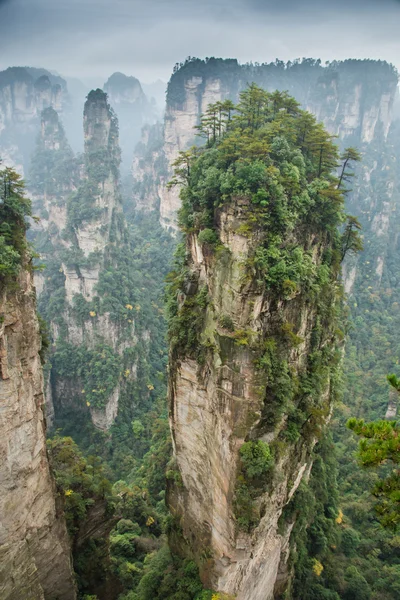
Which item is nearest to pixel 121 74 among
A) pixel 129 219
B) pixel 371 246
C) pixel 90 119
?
pixel 129 219

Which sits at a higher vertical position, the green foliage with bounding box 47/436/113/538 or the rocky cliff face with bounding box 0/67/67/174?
the rocky cliff face with bounding box 0/67/67/174

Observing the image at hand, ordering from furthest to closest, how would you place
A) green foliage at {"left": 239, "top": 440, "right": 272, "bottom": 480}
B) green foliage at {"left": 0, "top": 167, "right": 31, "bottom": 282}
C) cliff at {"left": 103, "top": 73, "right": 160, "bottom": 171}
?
cliff at {"left": 103, "top": 73, "right": 160, "bottom": 171} → green foliage at {"left": 239, "top": 440, "right": 272, "bottom": 480} → green foliage at {"left": 0, "top": 167, "right": 31, "bottom": 282}

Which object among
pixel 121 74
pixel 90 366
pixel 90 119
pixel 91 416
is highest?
pixel 121 74

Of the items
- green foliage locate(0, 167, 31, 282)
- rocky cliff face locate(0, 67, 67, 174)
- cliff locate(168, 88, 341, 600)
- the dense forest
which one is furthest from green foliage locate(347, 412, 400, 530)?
rocky cliff face locate(0, 67, 67, 174)

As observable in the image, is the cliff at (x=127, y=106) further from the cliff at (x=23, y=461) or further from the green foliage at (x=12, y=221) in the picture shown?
the cliff at (x=23, y=461)

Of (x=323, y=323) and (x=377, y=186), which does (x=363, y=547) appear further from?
(x=377, y=186)

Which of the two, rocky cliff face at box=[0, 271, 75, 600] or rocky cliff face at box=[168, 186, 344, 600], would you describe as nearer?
rocky cliff face at box=[0, 271, 75, 600]

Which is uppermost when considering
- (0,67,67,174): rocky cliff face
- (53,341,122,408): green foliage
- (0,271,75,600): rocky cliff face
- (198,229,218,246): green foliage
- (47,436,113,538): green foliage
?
(0,67,67,174): rocky cliff face

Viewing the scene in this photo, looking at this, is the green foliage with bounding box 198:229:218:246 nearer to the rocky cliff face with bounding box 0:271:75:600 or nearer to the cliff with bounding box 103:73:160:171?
the rocky cliff face with bounding box 0:271:75:600
